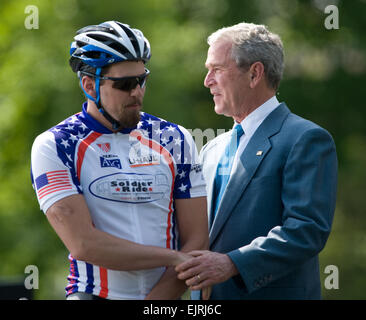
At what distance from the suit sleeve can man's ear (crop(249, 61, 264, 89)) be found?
755 millimetres

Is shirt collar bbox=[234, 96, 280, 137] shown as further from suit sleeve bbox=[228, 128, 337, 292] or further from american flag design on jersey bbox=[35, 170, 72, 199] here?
american flag design on jersey bbox=[35, 170, 72, 199]

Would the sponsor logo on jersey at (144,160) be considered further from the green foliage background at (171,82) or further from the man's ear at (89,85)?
the green foliage background at (171,82)

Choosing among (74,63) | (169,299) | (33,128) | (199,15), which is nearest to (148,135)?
(74,63)

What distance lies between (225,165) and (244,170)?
0.31m

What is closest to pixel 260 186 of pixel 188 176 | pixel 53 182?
pixel 188 176

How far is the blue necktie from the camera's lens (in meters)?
5.05

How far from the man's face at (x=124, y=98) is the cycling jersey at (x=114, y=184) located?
115 mm

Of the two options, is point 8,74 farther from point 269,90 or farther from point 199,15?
point 269,90

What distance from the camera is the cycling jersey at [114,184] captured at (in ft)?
13.4

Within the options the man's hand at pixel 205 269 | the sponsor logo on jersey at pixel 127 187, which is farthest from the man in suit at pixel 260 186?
the sponsor logo on jersey at pixel 127 187

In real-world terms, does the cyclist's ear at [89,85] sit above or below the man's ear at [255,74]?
below

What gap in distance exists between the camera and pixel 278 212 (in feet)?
15.4

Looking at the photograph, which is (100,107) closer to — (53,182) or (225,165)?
(53,182)

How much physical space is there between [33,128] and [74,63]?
12653 millimetres
